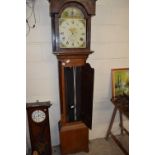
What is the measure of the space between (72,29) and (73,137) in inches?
49.1

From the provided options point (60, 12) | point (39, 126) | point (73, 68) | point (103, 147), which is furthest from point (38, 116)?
point (60, 12)

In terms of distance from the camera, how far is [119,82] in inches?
114

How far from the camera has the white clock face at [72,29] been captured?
2328 mm

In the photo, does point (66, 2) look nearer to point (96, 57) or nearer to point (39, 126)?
point (96, 57)

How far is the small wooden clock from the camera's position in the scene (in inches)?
93.4

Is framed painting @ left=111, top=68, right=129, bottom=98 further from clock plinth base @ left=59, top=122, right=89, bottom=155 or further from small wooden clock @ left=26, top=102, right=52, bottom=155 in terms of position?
small wooden clock @ left=26, top=102, right=52, bottom=155

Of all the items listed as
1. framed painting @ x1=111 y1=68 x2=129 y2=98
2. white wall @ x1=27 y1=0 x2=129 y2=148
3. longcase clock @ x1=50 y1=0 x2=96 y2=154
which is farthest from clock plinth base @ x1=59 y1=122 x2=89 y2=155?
framed painting @ x1=111 y1=68 x2=129 y2=98

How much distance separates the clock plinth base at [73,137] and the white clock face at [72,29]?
940 millimetres

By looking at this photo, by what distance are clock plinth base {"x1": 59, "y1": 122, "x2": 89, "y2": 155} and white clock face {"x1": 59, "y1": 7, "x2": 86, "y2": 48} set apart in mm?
940

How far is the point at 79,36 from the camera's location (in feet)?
7.93

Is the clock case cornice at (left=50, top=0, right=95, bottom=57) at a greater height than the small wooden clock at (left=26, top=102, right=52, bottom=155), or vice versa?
the clock case cornice at (left=50, top=0, right=95, bottom=57)

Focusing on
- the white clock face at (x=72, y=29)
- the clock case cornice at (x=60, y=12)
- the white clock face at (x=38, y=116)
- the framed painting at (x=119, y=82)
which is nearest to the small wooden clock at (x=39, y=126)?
the white clock face at (x=38, y=116)
